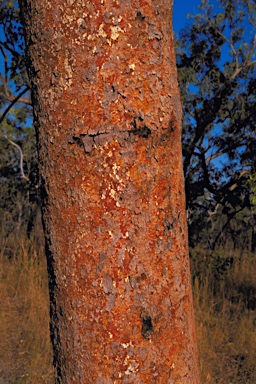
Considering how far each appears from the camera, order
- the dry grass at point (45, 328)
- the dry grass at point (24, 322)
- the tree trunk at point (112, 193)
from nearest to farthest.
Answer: the tree trunk at point (112, 193)
the dry grass at point (24, 322)
the dry grass at point (45, 328)

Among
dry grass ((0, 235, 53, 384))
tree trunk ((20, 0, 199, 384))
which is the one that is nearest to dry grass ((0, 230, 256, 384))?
dry grass ((0, 235, 53, 384))

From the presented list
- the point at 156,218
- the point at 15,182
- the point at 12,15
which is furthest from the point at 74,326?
Answer: the point at 15,182

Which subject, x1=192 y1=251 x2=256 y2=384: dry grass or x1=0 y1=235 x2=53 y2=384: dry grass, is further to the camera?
x1=192 y1=251 x2=256 y2=384: dry grass

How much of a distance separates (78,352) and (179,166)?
1.47 ft

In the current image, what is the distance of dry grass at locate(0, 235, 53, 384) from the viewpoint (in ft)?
10.7

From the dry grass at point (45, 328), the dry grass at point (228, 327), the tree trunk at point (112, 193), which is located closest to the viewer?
the tree trunk at point (112, 193)

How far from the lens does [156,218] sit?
82 centimetres

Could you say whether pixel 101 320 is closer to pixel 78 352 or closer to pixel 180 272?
pixel 78 352

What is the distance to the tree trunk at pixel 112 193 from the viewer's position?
80 cm

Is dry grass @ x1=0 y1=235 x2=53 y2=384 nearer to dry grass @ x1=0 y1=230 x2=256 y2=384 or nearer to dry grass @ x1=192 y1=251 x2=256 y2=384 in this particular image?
dry grass @ x1=0 y1=230 x2=256 y2=384

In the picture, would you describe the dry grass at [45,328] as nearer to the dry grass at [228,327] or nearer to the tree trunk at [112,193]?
the dry grass at [228,327]

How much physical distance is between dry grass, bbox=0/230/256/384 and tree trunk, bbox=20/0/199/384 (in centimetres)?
255

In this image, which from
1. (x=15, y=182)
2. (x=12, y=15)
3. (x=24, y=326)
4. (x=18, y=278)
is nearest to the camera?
(x=24, y=326)

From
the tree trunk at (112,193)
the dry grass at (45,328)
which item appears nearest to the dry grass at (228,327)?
the dry grass at (45,328)
